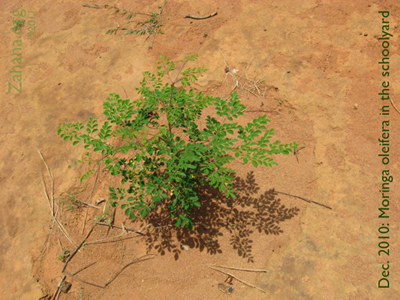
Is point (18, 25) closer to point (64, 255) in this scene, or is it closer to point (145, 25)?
point (145, 25)

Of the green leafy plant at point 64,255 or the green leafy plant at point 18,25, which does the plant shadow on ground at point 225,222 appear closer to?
the green leafy plant at point 64,255

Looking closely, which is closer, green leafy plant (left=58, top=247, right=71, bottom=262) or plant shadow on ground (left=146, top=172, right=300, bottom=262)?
plant shadow on ground (left=146, top=172, right=300, bottom=262)

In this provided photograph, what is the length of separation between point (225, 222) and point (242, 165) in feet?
2.17

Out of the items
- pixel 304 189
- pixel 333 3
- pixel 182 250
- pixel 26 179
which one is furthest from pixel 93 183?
pixel 333 3

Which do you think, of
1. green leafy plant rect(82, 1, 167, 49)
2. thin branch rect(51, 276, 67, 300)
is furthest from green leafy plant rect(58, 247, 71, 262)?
green leafy plant rect(82, 1, 167, 49)

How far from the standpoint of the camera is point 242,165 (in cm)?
328

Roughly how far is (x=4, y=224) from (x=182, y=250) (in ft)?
6.67

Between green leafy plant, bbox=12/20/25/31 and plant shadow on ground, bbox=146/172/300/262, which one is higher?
green leafy plant, bbox=12/20/25/31

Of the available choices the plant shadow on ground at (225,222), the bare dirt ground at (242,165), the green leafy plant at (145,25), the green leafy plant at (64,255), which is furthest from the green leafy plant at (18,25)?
the plant shadow on ground at (225,222)

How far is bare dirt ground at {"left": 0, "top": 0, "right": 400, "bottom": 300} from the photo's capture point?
8.93ft

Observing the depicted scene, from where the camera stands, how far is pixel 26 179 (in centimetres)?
360

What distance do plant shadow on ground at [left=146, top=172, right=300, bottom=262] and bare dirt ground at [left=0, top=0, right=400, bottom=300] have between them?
13 mm

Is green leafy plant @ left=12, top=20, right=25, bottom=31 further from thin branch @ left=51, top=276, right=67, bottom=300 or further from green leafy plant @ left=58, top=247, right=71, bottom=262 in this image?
thin branch @ left=51, top=276, right=67, bottom=300

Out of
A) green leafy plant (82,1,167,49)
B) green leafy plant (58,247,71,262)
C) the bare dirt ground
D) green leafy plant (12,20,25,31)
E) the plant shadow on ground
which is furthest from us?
green leafy plant (12,20,25,31)
